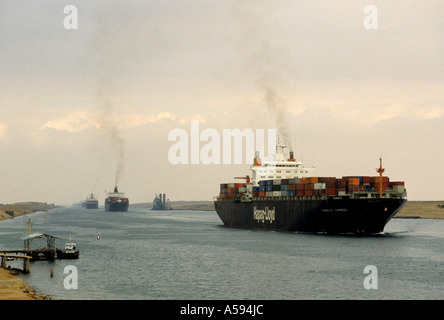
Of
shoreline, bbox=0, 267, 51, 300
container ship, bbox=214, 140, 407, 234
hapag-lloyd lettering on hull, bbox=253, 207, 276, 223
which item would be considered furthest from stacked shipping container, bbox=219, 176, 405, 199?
shoreline, bbox=0, 267, 51, 300

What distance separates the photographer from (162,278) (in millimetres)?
51875

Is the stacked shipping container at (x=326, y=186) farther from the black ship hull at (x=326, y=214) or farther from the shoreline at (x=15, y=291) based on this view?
the shoreline at (x=15, y=291)

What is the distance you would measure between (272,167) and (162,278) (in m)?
67.8

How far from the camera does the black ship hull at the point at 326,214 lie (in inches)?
3253

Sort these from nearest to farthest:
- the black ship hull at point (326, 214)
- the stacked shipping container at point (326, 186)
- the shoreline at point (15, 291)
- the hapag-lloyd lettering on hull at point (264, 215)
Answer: the shoreline at point (15, 291)
the black ship hull at point (326, 214)
the stacked shipping container at point (326, 186)
the hapag-lloyd lettering on hull at point (264, 215)

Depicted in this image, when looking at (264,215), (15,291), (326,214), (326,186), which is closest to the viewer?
(15,291)

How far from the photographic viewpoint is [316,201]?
288ft

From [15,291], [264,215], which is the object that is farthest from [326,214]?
[15,291]

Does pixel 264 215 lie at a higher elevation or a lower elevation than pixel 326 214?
lower

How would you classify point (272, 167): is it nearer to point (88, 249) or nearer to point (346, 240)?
point (346, 240)

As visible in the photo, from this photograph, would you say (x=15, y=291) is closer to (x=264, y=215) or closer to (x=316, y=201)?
(x=316, y=201)

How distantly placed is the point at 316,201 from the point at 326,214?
287cm

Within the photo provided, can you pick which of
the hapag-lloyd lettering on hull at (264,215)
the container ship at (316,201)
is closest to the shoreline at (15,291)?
the container ship at (316,201)

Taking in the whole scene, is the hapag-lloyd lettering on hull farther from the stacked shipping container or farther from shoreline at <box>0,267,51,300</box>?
shoreline at <box>0,267,51,300</box>
